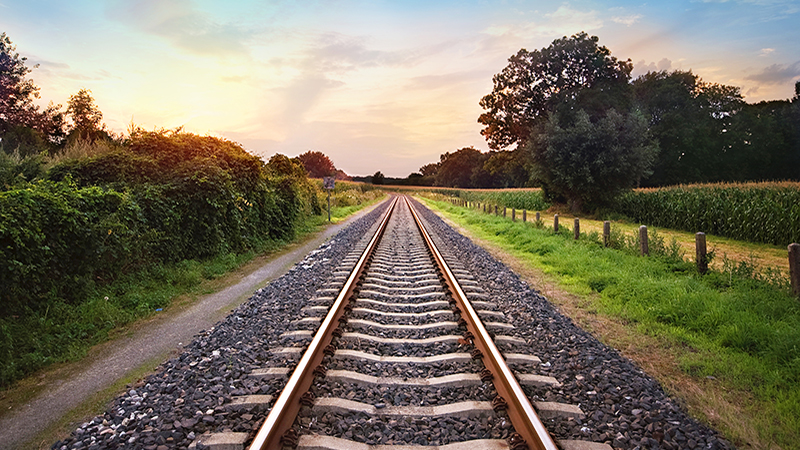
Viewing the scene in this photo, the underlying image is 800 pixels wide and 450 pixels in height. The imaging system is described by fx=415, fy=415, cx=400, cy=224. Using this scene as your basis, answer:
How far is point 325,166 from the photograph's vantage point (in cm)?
9706

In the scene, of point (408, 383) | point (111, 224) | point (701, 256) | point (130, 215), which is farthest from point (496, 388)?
point (130, 215)

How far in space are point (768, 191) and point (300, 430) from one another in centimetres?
2072

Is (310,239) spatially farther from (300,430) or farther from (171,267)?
(300,430)

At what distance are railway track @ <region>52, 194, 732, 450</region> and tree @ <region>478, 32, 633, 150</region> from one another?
113 feet

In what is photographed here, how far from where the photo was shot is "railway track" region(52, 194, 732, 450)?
2.65m

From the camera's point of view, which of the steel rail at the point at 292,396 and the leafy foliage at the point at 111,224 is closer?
the steel rail at the point at 292,396

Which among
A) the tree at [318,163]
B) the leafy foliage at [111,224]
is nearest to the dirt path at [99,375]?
the leafy foliage at [111,224]

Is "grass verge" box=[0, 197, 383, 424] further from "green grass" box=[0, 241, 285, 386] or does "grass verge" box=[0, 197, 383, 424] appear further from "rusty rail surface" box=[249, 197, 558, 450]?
"rusty rail surface" box=[249, 197, 558, 450]

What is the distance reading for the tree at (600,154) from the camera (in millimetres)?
25891

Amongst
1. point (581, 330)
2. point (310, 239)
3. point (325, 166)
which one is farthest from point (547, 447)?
point (325, 166)

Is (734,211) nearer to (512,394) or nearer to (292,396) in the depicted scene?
(512,394)

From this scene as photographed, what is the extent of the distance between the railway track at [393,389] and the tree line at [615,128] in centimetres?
2377

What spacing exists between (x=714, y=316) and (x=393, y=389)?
450 cm

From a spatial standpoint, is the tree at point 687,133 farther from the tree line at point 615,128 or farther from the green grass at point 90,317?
the green grass at point 90,317
